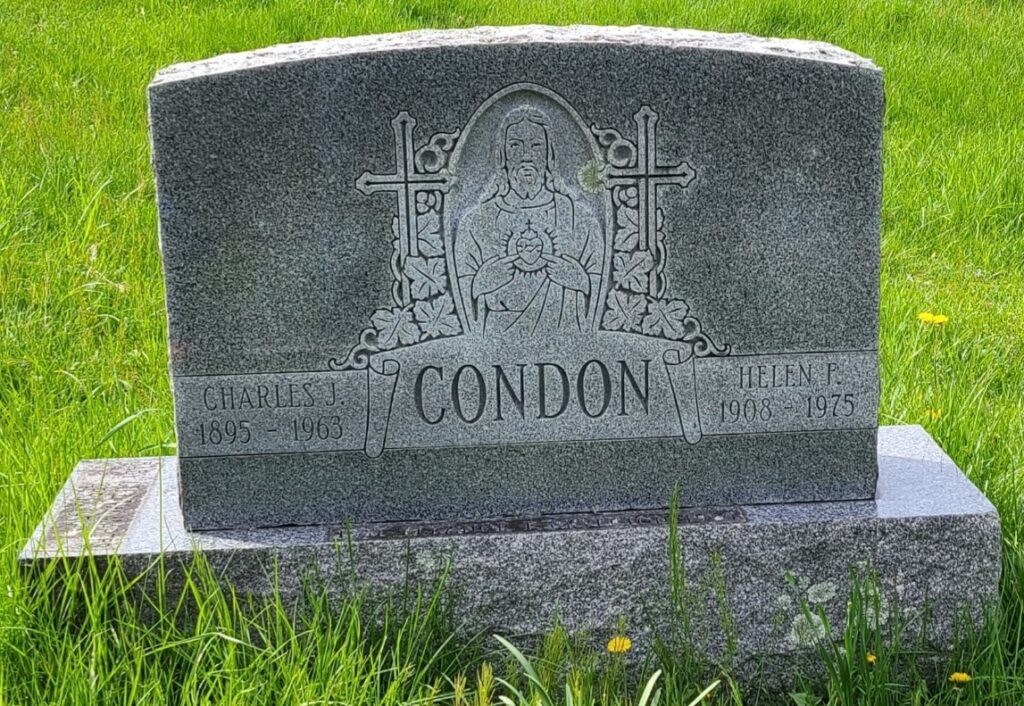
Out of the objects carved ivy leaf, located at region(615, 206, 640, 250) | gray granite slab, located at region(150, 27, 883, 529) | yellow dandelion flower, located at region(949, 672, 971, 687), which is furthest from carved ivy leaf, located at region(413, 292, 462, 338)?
yellow dandelion flower, located at region(949, 672, 971, 687)

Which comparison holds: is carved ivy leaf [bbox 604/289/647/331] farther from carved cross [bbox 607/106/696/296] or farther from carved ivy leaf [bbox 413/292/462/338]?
carved ivy leaf [bbox 413/292/462/338]

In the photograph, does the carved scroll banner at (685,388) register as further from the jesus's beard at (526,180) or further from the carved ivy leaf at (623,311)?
the jesus's beard at (526,180)

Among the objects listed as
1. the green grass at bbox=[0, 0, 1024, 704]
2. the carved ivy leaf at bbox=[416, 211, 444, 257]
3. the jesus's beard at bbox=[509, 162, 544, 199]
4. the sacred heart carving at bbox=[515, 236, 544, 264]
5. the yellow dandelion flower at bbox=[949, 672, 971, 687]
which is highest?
the jesus's beard at bbox=[509, 162, 544, 199]

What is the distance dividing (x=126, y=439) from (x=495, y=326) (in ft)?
4.17

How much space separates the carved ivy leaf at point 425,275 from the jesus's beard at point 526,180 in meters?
0.21

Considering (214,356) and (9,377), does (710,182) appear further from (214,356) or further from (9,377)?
(9,377)

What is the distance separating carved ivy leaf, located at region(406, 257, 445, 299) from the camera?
104 inches

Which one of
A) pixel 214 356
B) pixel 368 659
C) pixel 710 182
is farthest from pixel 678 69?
pixel 368 659

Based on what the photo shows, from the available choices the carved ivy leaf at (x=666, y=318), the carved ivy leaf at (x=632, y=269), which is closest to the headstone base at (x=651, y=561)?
the carved ivy leaf at (x=666, y=318)

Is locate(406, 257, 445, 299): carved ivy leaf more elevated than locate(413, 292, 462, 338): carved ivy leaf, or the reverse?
locate(406, 257, 445, 299): carved ivy leaf

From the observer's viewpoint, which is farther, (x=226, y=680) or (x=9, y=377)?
(x=9, y=377)

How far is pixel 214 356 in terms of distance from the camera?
267cm

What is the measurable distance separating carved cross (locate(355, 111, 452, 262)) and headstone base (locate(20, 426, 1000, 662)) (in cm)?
65

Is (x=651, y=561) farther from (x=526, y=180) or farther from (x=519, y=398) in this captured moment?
(x=526, y=180)
